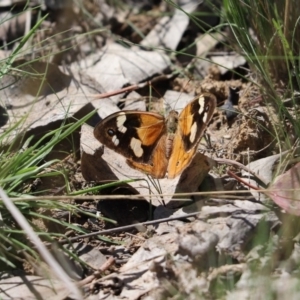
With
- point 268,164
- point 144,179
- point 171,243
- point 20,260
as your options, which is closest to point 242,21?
point 268,164

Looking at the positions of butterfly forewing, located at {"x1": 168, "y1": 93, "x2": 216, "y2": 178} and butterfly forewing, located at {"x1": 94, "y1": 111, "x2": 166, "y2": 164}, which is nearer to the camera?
butterfly forewing, located at {"x1": 168, "y1": 93, "x2": 216, "y2": 178}

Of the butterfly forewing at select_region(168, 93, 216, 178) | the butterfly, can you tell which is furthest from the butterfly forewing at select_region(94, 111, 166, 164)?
the butterfly forewing at select_region(168, 93, 216, 178)

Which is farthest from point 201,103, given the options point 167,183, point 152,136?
point 167,183

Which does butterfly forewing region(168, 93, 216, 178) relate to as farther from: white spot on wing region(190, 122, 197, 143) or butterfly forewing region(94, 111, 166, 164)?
butterfly forewing region(94, 111, 166, 164)

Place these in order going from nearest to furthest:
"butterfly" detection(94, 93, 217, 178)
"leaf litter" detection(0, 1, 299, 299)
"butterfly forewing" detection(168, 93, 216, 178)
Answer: "leaf litter" detection(0, 1, 299, 299) → "butterfly forewing" detection(168, 93, 216, 178) → "butterfly" detection(94, 93, 217, 178)

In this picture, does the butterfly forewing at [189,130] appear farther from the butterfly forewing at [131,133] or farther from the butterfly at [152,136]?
the butterfly forewing at [131,133]

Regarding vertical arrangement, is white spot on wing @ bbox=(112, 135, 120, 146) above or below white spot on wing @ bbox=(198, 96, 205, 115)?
below

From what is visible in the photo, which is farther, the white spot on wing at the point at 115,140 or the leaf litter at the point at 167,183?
the white spot on wing at the point at 115,140

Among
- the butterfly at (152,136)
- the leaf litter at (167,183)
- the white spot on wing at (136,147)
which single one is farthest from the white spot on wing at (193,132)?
the white spot on wing at (136,147)

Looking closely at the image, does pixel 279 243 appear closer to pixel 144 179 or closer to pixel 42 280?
pixel 144 179
